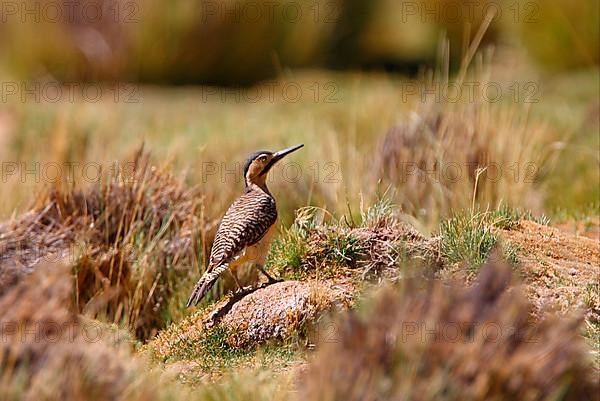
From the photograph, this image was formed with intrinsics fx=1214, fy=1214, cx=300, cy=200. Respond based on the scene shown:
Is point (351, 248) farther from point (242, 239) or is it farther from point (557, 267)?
point (557, 267)

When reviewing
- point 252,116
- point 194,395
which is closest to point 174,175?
point 194,395

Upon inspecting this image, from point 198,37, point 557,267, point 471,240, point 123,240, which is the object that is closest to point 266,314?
point 471,240

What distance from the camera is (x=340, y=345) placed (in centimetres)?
422

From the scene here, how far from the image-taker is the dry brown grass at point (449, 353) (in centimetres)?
412

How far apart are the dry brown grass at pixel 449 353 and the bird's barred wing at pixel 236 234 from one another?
1652 millimetres

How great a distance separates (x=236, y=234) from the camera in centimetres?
600

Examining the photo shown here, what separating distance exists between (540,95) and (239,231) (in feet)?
24.4

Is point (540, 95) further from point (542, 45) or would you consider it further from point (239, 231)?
point (239, 231)

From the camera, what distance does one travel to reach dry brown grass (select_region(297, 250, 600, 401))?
4.12m

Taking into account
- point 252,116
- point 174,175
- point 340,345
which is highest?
point 340,345

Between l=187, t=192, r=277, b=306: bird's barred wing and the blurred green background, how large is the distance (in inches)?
361

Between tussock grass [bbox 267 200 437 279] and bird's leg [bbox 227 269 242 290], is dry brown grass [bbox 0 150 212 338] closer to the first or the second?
bird's leg [bbox 227 269 242 290]

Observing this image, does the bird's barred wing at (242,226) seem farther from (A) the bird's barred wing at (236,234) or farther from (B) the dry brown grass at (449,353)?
(B) the dry brown grass at (449,353)

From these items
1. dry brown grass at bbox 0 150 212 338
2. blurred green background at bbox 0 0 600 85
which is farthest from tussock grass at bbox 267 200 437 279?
blurred green background at bbox 0 0 600 85
